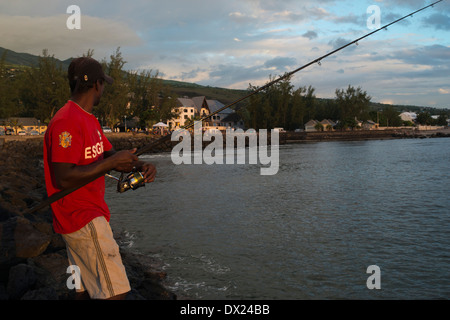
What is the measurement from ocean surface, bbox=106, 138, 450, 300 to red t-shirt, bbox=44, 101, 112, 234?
4709 millimetres

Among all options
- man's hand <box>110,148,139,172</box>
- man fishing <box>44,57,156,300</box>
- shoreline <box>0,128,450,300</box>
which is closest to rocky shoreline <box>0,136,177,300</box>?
shoreline <box>0,128,450,300</box>

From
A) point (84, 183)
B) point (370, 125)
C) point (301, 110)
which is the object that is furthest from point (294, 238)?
point (370, 125)

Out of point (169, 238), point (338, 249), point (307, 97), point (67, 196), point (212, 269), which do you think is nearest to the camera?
point (67, 196)

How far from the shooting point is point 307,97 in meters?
119

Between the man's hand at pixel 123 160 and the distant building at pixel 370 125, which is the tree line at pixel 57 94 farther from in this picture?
the distant building at pixel 370 125

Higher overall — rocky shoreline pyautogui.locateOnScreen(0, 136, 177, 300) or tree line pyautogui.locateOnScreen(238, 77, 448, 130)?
tree line pyautogui.locateOnScreen(238, 77, 448, 130)

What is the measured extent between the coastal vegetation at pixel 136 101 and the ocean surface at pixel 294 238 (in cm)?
1451

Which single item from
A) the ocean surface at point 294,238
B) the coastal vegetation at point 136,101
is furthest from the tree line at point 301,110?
the ocean surface at point 294,238

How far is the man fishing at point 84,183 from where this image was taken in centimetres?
268

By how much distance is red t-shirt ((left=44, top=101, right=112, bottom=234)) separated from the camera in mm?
2660

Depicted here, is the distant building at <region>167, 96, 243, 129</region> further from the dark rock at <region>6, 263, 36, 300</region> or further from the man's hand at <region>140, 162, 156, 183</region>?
the man's hand at <region>140, 162, 156, 183</region>

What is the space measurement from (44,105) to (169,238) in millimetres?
59473
